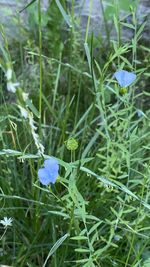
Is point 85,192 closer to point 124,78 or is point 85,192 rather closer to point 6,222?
point 6,222

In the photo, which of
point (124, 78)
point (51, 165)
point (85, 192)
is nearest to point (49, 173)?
point (51, 165)

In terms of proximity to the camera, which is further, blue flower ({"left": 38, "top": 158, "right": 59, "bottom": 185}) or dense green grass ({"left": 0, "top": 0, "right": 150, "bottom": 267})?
dense green grass ({"left": 0, "top": 0, "right": 150, "bottom": 267})

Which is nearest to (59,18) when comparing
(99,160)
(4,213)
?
(99,160)

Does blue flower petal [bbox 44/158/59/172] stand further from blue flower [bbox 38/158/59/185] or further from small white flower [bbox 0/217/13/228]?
small white flower [bbox 0/217/13/228]

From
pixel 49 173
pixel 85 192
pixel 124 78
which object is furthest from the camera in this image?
pixel 85 192

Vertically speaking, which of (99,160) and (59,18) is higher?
(59,18)

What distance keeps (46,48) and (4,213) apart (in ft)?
2.88

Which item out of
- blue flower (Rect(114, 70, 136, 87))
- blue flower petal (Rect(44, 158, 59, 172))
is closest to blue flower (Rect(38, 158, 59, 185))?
blue flower petal (Rect(44, 158, 59, 172))

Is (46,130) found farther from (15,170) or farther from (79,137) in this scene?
(15,170)

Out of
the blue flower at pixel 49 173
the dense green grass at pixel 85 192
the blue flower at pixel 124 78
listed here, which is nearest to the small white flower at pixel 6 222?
the dense green grass at pixel 85 192

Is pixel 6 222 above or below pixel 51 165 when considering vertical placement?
below

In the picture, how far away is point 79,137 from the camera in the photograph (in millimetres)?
1693

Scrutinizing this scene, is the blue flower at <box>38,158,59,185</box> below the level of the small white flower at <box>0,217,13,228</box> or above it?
above

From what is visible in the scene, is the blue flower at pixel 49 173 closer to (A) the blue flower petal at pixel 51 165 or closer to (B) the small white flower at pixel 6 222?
(A) the blue flower petal at pixel 51 165
